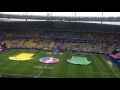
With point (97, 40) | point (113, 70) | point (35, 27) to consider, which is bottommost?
point (113, 70)

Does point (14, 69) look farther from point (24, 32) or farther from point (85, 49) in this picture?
point (24, 32)

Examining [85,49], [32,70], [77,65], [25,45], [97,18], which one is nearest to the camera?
[32,70]

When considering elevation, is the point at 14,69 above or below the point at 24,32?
below

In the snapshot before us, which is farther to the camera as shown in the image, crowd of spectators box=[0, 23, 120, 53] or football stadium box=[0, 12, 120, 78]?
crowd of spectators box=[0, 23, 120, 53]

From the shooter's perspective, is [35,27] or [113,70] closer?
[113,70]

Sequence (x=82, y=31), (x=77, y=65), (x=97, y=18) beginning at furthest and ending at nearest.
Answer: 1. (x=82, y=31)
2. (x=97, y=18)
3. (x=77, y=65)

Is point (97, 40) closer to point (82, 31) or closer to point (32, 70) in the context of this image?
point (82, 31)

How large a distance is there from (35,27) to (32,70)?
43779 millimetres

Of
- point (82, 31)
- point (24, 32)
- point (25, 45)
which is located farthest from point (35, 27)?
point (82, 31)

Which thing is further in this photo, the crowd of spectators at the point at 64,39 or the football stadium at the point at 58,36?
the crowd of spectators at the point at 64,39

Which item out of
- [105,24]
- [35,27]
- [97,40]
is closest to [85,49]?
[97,40]

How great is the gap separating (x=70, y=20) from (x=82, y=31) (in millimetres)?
6561

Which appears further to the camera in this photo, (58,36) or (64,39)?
(58,36)

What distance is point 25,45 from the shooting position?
199 ft
